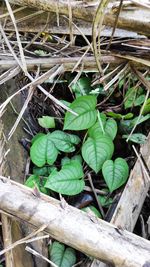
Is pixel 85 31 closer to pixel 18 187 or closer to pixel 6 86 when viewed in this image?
pixel 6 86

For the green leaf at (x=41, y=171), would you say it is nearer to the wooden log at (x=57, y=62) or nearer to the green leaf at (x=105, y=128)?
the green leaf at (x=105, y=128)

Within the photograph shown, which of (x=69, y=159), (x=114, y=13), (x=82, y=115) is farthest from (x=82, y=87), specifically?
(x=114, y=13)

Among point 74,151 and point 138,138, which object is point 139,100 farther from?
point 74,151

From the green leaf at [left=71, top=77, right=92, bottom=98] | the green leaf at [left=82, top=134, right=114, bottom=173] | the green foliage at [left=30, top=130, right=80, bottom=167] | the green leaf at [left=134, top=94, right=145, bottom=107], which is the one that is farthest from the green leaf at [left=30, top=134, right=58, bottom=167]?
the green leaf at [left=134, top=94, right=145, bottom=107]

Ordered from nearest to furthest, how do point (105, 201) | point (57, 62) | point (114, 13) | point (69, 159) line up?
1. point (114, 13)
2. point (57, 62)
3. point (105, 201)
4. point (69, 159)

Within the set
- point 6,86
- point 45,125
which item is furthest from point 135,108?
point 6,86
